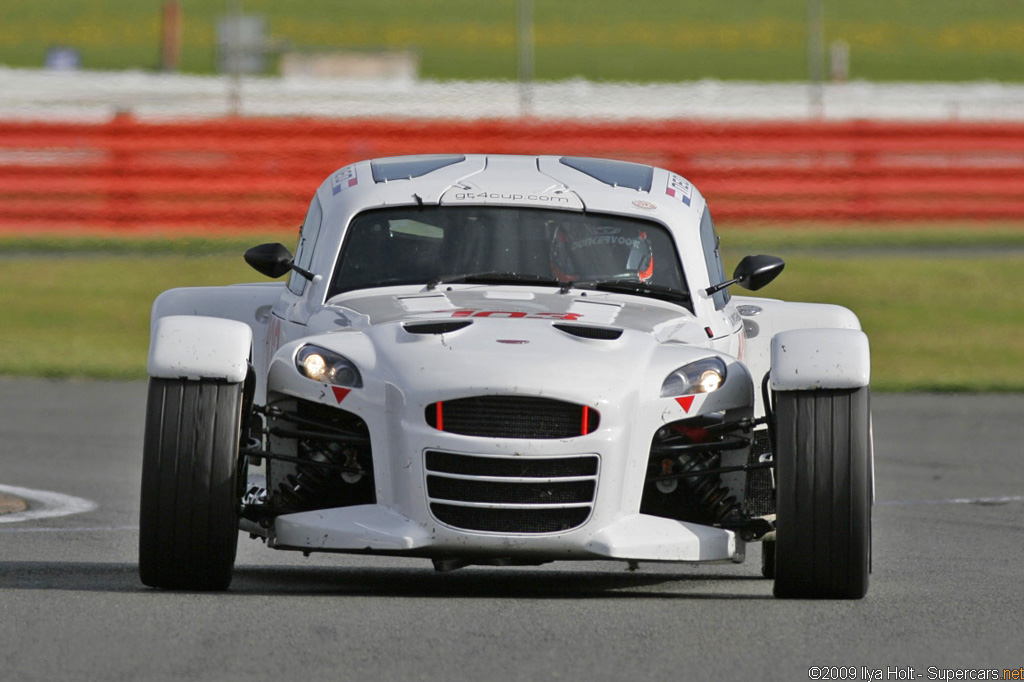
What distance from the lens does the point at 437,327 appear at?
275 inches

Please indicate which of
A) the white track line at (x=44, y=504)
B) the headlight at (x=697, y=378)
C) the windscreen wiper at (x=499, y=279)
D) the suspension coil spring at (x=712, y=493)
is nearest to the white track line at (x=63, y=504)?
the white track line at (x=44, y=504)

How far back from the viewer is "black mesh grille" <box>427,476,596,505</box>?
654cm

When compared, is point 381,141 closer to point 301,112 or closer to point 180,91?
point 301,112

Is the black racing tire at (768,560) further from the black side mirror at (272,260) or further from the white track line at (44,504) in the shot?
the white track line at (44,504)

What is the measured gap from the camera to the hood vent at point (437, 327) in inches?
273

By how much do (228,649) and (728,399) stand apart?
6.89ft

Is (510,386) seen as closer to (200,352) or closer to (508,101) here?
(200,352)

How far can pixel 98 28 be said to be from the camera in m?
69.6

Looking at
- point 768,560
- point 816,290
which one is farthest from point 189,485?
point 816,290

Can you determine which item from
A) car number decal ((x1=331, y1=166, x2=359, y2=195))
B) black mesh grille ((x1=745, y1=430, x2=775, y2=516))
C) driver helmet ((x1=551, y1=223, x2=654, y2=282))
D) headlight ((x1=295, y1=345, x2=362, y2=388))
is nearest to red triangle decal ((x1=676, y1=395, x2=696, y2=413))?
black mesh grille ((x1=745, y1=430, x2=775, y2=516))

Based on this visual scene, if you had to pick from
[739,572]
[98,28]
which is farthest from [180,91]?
[739,572]

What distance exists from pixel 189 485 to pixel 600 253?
222 cm

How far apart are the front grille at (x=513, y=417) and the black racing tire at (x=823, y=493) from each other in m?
0.70

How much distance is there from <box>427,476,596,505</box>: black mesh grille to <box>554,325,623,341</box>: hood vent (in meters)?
0.61
